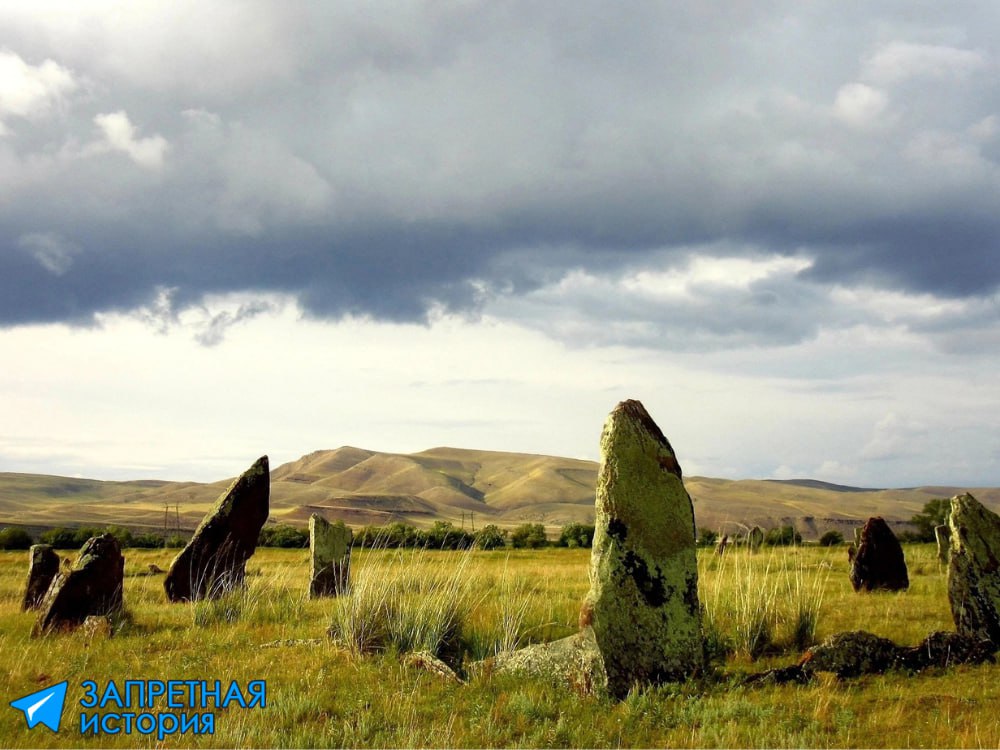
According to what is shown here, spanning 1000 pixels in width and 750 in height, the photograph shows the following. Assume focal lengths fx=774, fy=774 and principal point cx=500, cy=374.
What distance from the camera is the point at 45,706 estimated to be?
8906 millimetres

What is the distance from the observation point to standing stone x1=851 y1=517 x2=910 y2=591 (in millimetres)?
18531

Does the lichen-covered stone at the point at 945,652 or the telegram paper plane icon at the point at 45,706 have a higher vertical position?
the lichen-covered stone at the point at 945,652

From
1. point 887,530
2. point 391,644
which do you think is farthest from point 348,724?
point 887,530

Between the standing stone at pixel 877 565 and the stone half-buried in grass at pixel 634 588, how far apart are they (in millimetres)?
10611

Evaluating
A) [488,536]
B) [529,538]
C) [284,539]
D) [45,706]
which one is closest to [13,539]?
[284,539]

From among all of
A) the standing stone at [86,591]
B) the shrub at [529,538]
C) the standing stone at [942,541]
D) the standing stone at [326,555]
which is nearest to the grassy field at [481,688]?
the standing stone at [86,591]

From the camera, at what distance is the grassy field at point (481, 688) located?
7.69 meters

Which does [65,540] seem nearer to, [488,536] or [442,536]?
[442,536]

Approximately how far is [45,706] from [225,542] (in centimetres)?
1116

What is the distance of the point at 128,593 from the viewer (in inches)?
812

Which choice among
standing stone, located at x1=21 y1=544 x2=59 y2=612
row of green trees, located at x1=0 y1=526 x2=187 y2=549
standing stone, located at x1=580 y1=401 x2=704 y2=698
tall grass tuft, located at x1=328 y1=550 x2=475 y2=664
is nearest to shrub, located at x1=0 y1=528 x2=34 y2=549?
row of green trees, located at x1=0 y1=526 x2=187 y2=549

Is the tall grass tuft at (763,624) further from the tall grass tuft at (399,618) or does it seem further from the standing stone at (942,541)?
the standing stone at (942,541)

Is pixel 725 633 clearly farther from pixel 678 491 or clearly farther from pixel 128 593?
pixel 128 593

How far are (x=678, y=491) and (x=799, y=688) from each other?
2.72 metres
